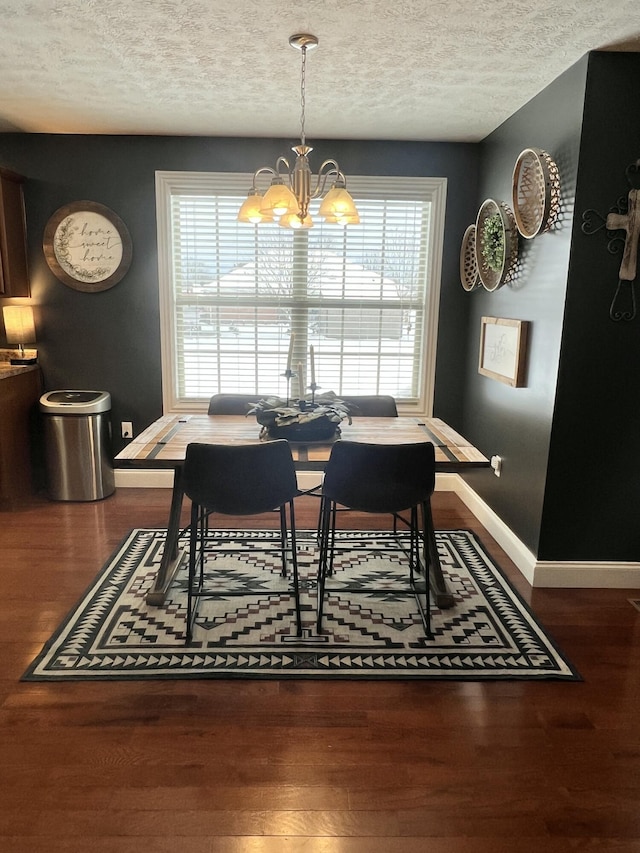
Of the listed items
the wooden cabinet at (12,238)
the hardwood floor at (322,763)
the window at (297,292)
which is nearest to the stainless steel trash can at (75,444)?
the window at (297,292)

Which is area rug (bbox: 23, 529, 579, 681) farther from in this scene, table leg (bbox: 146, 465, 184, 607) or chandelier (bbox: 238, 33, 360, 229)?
chandelier (bbox: 238, 33, 360, 229)

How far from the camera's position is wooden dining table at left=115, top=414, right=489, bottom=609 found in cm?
243

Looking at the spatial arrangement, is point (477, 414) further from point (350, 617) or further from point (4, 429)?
point (4, 429)

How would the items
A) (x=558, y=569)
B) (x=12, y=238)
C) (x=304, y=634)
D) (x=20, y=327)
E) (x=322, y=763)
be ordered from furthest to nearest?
1. (x=20, y=327)
2. (x=12, y=238)
3. (x=558, y=569)
4. (x=304, y=634)
5. (x=322, y=763)

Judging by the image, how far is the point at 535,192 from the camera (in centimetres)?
285

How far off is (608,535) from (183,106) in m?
3.18

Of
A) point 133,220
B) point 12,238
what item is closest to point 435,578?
point 133,220

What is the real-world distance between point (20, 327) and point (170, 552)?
2.14 metres

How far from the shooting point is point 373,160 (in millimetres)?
3951

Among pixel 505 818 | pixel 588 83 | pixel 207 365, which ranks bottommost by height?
pixel 505 818

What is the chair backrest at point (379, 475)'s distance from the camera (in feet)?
7.53

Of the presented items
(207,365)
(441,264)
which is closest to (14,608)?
(207,365)

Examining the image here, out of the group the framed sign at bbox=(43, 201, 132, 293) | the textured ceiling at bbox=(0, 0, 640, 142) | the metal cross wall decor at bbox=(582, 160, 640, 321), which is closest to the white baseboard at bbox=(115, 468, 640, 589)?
the metal cross wall decor at bbox=(582, 160, 640, 321)

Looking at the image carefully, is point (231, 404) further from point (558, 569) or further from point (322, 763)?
point (322, 763)
